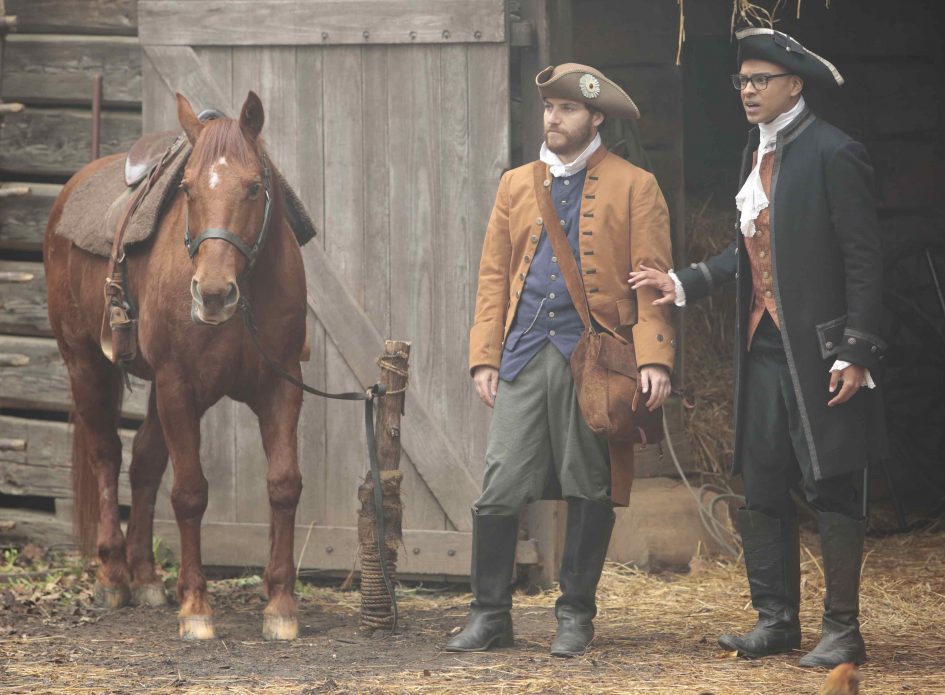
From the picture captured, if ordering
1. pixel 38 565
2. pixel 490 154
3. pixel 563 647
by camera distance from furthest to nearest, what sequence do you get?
pixel 38 565
pixel 490 154
pixel 563 647

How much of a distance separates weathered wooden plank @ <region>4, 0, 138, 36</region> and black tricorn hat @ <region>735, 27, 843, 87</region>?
11.8ft

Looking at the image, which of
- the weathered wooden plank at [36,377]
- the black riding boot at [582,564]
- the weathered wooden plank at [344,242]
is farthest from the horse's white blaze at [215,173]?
the weathered wooden plank at [36,377]

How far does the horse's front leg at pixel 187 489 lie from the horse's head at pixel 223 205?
1.59 feet

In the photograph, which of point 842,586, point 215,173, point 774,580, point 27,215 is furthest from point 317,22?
point 842,586

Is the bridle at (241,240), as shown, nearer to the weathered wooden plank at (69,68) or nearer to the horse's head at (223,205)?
the horse's head at (223,205)

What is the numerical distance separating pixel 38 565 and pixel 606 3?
4202mm

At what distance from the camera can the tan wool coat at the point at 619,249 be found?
522 centimetres

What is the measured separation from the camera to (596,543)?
210 inches

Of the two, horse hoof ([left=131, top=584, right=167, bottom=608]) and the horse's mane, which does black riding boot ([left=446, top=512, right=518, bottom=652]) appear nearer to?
the horse's mane

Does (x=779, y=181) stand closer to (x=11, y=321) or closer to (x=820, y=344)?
(x=820, y=344)

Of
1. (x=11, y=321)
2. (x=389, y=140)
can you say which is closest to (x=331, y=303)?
(x=389, y=140)

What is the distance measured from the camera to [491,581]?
5395mm

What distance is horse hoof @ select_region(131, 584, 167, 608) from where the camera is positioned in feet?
21.6

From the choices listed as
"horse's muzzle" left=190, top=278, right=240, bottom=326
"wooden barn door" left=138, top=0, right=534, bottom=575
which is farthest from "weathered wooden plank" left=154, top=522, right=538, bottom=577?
"horse's muzzle" left=190, top=278, right=240, bottom=326
